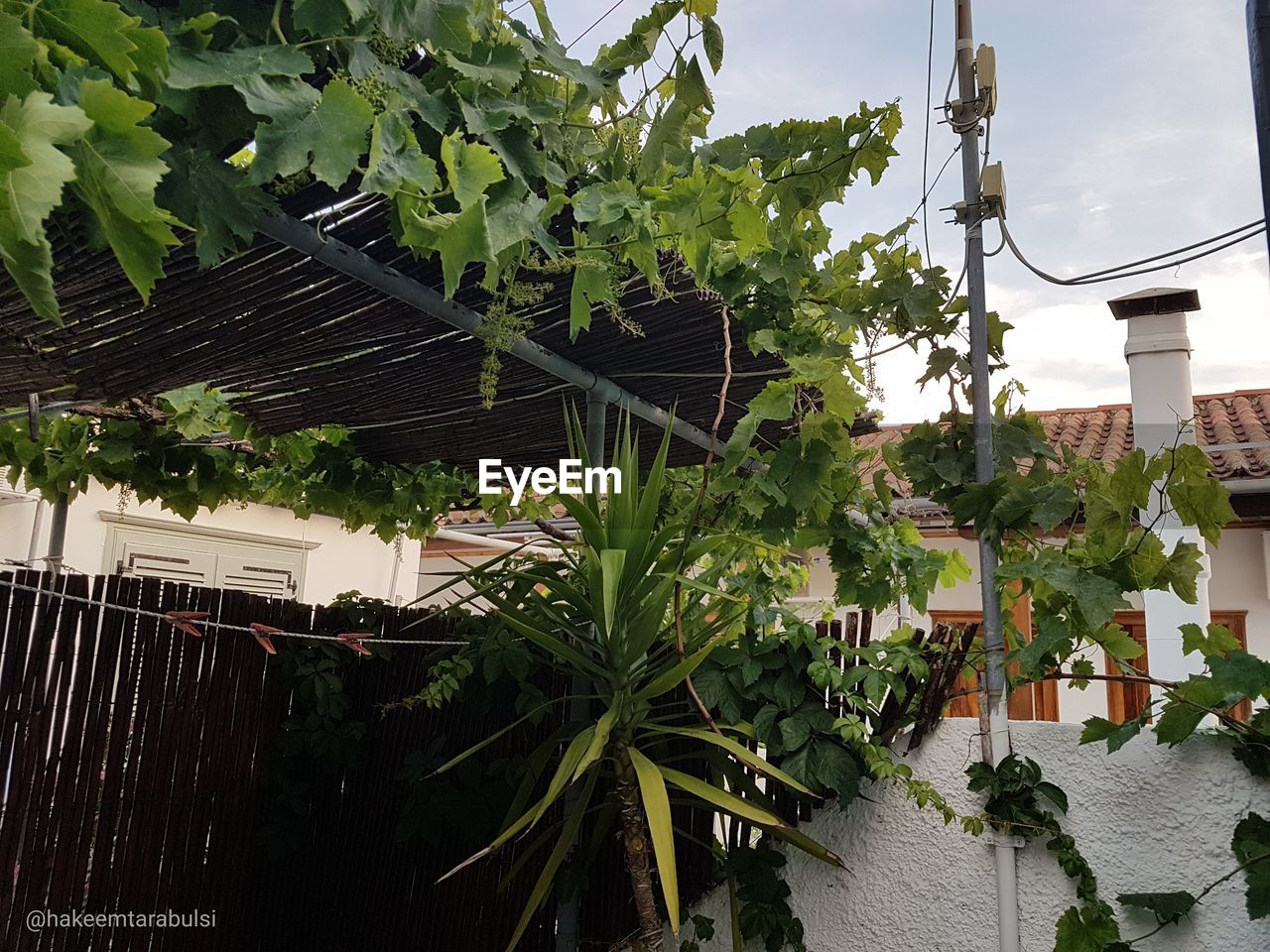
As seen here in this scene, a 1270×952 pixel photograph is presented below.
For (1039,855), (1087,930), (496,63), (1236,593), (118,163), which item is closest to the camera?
(118,163)

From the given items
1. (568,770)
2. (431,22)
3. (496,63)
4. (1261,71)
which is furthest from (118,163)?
(568,770)

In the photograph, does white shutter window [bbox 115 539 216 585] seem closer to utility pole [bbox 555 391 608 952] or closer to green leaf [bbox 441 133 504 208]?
utility pole [bbox 555 391 608 952]

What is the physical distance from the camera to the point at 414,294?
5.97ft

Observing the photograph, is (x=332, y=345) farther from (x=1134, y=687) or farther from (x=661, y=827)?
(x=1134, y=687)

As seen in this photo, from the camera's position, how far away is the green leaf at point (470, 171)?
1.23 metres

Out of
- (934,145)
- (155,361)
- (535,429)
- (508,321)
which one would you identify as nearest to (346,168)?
(508,321)

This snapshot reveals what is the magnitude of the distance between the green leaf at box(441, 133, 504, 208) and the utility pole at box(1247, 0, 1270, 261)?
0.84m

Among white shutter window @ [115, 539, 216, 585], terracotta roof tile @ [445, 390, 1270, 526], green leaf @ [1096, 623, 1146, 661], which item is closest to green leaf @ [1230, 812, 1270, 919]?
green leaf @ [1096, 623, 1146, 661]

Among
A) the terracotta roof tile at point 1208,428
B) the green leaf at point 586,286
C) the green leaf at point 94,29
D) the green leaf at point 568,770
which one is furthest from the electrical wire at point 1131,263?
the terracotta roof tile at point 1208,428

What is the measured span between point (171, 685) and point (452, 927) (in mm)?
1094

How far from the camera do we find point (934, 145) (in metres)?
2.14

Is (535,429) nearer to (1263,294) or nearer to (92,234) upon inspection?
(92,234)

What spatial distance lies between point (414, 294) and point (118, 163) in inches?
35.5

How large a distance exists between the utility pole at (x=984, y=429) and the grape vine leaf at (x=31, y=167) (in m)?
1.67
